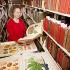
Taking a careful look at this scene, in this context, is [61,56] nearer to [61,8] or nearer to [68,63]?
[68,63]

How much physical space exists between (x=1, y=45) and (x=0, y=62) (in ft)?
1.81

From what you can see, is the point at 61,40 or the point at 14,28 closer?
the point at 61,40

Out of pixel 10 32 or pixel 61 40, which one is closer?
pixel 61 40

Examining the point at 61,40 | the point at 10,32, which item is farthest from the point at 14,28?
the point at 61,40

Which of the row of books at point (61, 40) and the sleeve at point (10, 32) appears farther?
the sleeve at point (10, 32)

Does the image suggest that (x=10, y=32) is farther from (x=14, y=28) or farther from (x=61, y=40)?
(x=61, y=40)

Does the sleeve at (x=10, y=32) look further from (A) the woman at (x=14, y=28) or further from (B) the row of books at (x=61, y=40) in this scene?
(B) the row of books at (x=61, y=40)

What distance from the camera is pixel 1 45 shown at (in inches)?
96.0

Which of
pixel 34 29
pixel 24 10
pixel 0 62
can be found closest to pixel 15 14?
pixel 34 29

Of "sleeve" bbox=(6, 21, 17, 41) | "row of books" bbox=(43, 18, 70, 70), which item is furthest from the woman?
"row of books" bbox=(43, 18, 70, 70)

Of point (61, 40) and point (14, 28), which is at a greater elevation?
point (61, 40)

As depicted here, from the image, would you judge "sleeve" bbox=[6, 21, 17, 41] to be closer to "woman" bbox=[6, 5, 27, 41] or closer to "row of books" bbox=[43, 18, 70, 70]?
"woman" bbox=[6, 5, 27, 41]

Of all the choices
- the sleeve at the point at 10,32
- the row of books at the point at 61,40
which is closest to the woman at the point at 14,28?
the sleeve at the point at 10,32

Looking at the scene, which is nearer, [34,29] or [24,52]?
[24,52]
